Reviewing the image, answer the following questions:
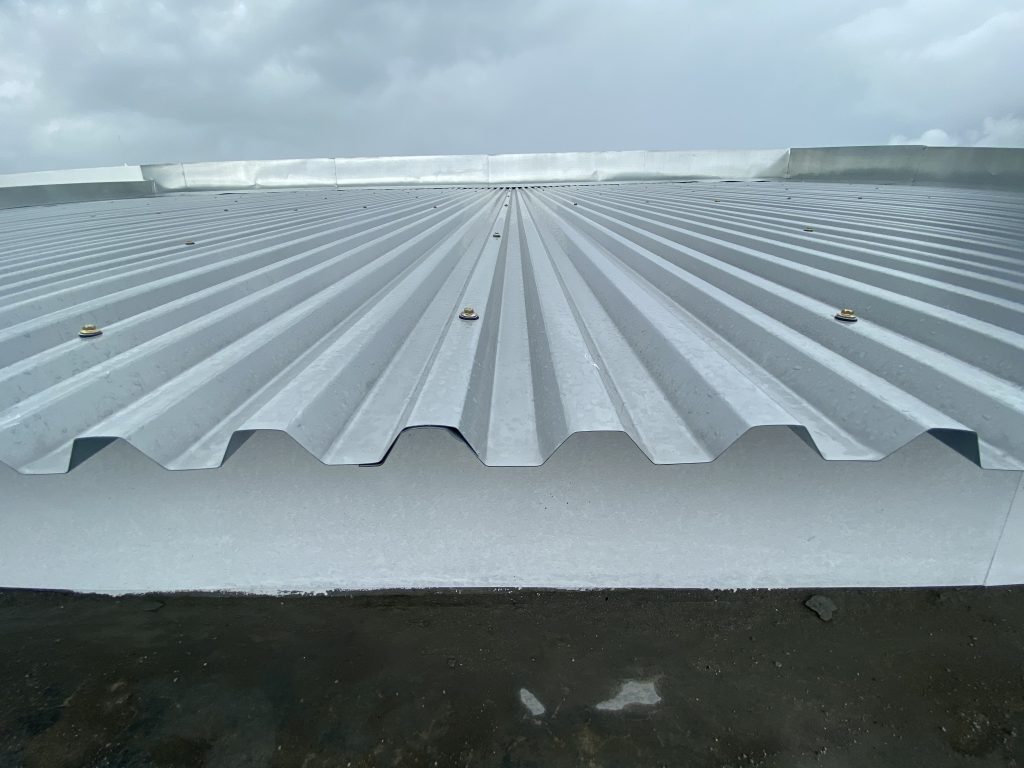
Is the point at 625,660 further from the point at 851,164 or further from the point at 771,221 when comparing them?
the point at 851,164

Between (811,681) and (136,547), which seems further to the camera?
(136,547)

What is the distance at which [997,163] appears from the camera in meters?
7.99

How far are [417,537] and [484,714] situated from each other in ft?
2.27

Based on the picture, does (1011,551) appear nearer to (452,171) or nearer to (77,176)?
(452,171)

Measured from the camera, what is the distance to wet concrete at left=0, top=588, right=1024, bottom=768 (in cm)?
177

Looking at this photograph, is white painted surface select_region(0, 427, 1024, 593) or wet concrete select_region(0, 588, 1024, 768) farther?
white painted surface select_region(0, 427, 1024, 593)

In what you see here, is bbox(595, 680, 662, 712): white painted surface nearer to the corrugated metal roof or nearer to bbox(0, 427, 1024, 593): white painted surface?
bbox(0, 427, 1024, 593): white painted surface

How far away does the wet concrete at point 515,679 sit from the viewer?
1766mm

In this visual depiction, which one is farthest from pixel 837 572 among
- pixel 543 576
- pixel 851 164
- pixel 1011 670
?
pixel 851 164

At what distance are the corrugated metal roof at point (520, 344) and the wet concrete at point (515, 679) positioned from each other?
1.09 metres

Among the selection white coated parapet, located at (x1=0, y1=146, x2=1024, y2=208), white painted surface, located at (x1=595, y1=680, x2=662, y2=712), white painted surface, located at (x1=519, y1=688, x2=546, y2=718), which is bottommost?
white painted surface, located at (x1=519, y1=688, x2=546, y2=718)

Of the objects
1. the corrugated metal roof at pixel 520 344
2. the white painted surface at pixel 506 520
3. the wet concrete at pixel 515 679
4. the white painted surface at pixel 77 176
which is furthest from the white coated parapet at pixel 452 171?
the wet concrete at pixel 515 679

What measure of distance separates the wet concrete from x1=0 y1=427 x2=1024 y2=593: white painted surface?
0.12 meters

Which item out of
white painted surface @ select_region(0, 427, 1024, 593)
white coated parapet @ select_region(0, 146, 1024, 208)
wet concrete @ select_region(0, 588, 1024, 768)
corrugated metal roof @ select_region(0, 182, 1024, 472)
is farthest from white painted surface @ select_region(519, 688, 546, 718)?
white coated parapet @ select_region(0, 146, 1024, 208)
